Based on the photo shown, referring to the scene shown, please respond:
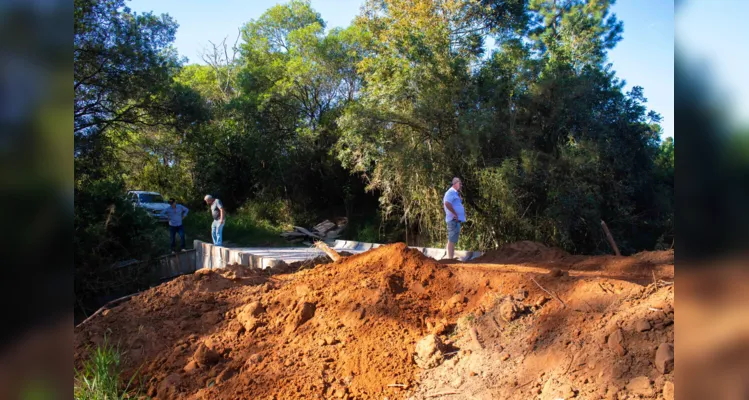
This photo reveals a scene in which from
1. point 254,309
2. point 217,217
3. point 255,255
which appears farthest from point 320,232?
point 254,309

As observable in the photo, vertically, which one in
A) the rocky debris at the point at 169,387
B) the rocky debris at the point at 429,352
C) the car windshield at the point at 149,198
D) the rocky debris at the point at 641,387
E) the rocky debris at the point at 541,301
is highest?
the car windshield at the point at 149,198

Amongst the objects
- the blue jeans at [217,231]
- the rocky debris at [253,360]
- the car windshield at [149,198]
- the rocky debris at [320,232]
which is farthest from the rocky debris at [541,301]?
the car windshield at [149,198]

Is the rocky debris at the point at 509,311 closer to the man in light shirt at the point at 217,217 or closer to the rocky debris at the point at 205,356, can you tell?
the rocky debris at the point at 205,356

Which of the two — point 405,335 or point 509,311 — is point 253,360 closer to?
point 405,335

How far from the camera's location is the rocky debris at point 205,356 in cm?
530

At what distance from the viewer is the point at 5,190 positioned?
1.04 metres

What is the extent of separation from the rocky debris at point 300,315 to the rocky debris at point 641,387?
11.6 ft

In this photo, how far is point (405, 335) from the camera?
5324 mm

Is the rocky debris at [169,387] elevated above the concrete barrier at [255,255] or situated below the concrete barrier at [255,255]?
below

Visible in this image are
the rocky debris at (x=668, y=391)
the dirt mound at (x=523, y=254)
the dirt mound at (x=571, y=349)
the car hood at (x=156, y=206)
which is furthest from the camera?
the car hood at (x=156, y=206)

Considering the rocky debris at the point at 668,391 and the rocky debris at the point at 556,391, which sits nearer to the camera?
the rocky debris at the point at 668,391

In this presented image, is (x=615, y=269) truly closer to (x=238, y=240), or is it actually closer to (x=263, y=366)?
(x=263, y=366)

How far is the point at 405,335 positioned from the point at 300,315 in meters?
1.33

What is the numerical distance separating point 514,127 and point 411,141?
114 inches
